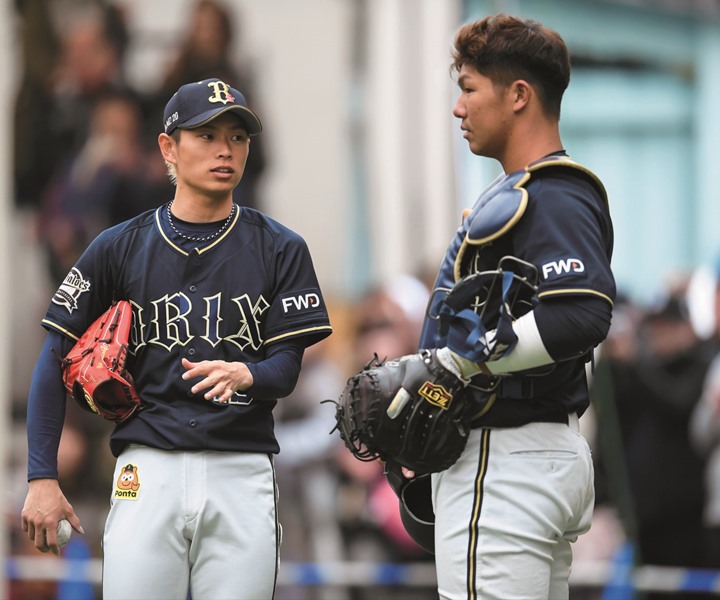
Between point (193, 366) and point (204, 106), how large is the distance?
2.49 feet

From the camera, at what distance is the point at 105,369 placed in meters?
3.87

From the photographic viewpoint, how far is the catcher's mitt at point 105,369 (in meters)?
3.88

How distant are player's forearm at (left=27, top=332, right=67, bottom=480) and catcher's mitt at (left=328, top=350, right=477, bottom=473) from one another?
0.84m

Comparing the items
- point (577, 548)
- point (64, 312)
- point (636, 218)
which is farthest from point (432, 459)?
point (636, 218)

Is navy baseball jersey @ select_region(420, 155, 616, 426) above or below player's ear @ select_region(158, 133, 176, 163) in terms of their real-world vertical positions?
below

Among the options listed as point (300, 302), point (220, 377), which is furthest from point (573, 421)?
point (220, 377)

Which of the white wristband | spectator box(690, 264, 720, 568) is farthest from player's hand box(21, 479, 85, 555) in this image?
spectator box(690, 264, 720, 568)

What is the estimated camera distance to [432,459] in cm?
389

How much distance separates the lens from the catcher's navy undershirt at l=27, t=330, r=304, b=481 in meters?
3.97

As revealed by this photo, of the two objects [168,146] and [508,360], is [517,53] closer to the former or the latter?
[508,360]

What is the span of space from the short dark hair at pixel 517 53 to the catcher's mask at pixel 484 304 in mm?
539

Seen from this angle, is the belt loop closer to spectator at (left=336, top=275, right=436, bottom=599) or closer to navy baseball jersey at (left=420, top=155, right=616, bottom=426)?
navy baseball jersey at (left=420, top=155, right=616, bottom=426)

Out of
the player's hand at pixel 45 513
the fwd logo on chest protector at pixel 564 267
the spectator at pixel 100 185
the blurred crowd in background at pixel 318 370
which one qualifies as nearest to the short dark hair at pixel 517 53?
the fwd logo on chest protector at pixel 564 267

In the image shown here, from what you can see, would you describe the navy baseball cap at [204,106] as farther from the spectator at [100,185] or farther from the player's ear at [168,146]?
the spectator at [100,185]
